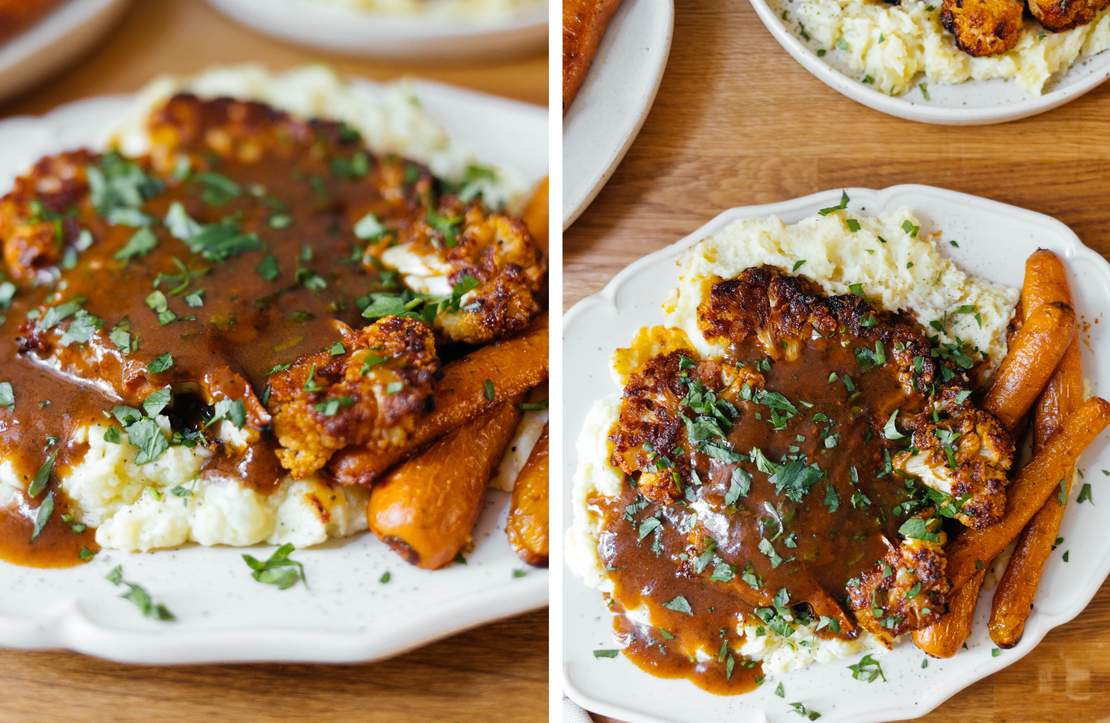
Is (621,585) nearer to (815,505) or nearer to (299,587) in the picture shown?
(815,505)

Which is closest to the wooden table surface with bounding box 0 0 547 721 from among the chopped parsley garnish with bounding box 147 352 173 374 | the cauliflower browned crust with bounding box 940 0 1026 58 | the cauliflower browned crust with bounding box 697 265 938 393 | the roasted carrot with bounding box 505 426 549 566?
the roasted carrot with bounding box 505 426 549 566

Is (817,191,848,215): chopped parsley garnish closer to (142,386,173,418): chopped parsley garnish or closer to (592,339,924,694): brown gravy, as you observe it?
(592,339,924,694): brown gravy

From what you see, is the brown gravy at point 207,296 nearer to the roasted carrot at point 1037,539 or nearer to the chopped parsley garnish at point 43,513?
the chopped parsley garnish at point 43,513

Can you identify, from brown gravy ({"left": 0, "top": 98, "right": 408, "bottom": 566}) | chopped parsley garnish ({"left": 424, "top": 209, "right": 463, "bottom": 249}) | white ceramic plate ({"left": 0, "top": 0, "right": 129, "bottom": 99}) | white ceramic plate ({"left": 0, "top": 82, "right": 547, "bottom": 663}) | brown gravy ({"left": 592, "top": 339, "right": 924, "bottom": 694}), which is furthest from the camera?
white ceramic plate ({"left": 0, "top": 0, "right": 129, "bottom": 99})

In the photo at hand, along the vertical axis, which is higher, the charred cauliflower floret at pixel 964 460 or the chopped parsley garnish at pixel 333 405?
the chopped parsley garnish at pixel 333 405

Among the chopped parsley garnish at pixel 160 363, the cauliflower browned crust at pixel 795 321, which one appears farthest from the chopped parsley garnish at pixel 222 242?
the cauliflower browned crust at pixel 795 321

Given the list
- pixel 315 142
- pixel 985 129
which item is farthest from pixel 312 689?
pixel 985 129

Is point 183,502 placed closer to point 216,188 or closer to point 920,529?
point 216,188
